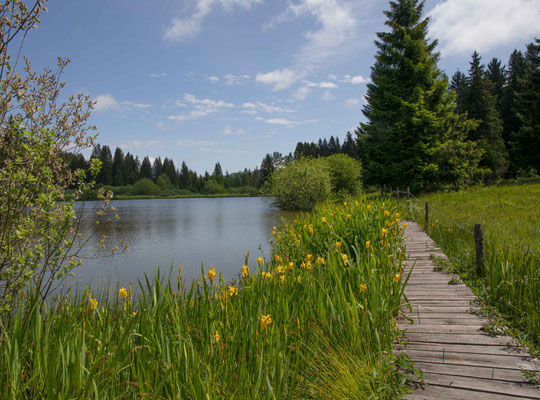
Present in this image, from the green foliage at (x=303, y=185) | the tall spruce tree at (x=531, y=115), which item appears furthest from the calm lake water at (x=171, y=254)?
the tall spruce tree at (x=531, y=115)

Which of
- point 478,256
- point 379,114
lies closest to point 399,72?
point 379,114

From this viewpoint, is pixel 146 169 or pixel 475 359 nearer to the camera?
pixel 475 359

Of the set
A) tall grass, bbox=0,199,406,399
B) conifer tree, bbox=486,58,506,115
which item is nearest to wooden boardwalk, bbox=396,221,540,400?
tall grass, bbox=0,199,406,399

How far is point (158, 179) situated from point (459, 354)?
101 metres

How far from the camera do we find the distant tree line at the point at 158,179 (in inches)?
3376

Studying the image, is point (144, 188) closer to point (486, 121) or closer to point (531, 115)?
point (486, 121)

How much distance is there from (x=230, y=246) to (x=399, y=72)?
16.4m

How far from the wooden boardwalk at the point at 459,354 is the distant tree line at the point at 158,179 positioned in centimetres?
8215

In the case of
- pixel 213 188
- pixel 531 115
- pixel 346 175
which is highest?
pixel 531 115

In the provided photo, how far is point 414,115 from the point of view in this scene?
64.3ft

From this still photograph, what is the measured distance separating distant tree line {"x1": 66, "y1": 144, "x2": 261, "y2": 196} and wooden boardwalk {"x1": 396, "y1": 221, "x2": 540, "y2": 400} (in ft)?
270

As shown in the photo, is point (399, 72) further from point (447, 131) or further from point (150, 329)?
point (150, 329)

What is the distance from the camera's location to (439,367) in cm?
258

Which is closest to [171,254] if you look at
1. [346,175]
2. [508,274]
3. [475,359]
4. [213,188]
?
[508,274]
